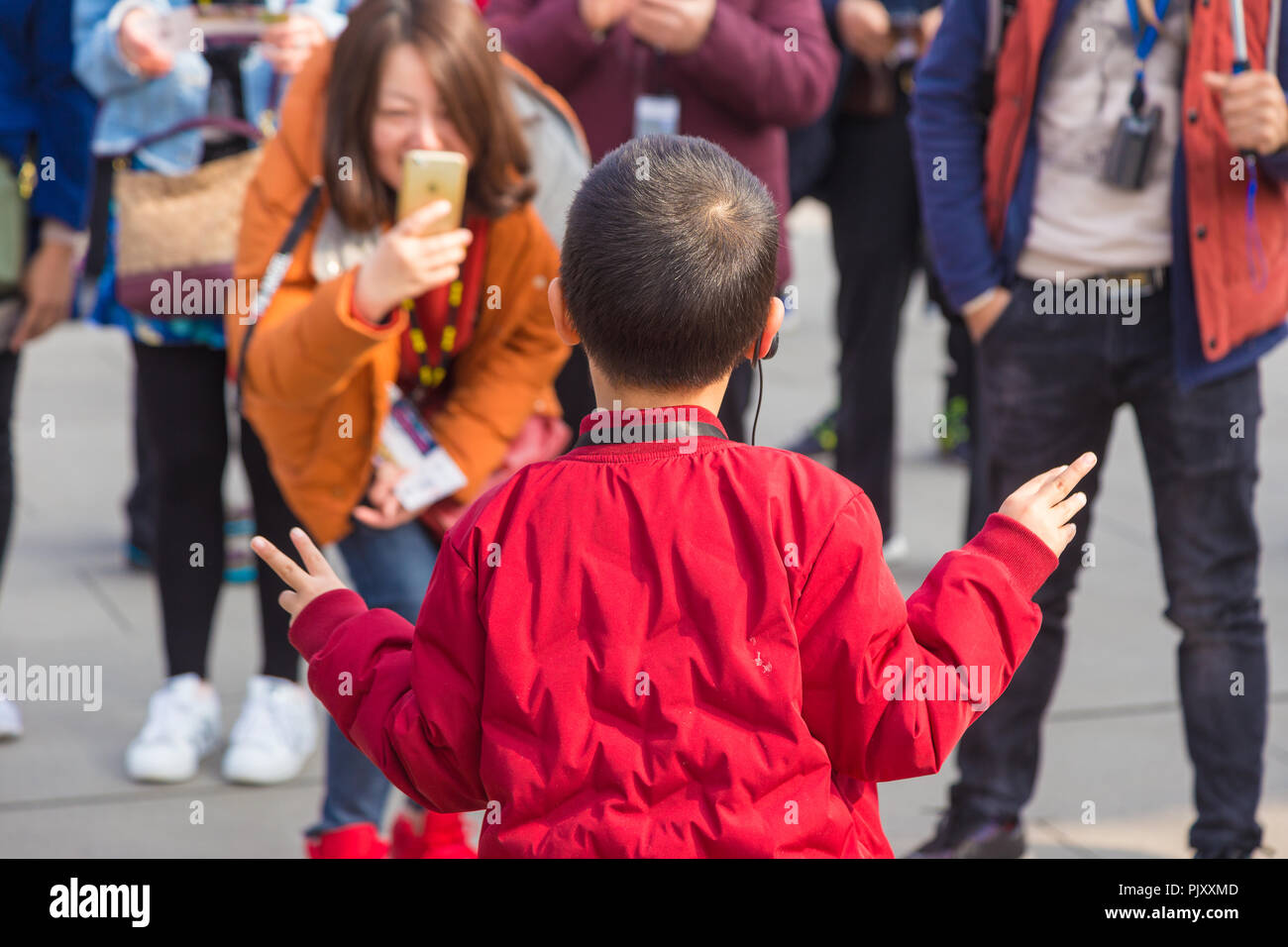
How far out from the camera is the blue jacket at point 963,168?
3.24 meters

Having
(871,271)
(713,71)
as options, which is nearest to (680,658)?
(713,71)

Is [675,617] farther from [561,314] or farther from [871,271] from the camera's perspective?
[871,271]

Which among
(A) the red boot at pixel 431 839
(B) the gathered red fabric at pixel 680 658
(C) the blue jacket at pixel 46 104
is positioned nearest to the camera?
(B) the gathered red fabric at pixel 680 658

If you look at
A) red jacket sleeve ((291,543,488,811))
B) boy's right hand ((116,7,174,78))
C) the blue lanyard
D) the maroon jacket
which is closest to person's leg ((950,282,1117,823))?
the blue lanyard

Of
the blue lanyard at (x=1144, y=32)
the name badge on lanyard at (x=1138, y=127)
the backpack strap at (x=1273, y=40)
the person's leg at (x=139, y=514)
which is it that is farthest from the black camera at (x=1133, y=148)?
the person's leg at (x=139, y=514)

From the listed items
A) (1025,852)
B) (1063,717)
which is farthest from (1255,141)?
(1063,717)

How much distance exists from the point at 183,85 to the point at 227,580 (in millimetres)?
2033

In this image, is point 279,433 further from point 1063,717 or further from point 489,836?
point 1063,717

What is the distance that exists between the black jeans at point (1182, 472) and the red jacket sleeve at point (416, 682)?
172cm

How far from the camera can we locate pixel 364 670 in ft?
6.14

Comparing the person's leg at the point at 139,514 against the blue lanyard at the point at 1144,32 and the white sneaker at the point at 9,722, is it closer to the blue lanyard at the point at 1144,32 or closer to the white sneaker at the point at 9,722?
the white sneaker at the point at 9,722

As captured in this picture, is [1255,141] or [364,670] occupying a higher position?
[1255,141]

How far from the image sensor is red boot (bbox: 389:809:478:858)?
10.3 ft

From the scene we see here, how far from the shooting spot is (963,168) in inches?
131
